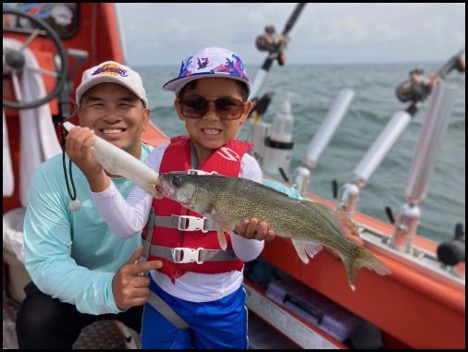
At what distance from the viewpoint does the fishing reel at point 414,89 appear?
117 inches

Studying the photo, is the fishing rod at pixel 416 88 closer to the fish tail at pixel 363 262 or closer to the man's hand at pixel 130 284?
the fish tail at pixel 363 262

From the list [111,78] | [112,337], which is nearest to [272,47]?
[111,78]

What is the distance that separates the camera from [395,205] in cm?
585

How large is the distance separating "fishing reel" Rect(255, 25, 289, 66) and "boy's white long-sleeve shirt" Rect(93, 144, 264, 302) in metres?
2.24

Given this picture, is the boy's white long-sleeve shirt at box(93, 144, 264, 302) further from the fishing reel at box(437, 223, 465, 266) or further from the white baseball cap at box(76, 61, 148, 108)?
the fishing reel at box(437, 223, 465, 266)

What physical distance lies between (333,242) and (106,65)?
1238 mm

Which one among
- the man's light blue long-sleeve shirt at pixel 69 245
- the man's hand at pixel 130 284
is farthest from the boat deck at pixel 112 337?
the man's hand at pixel 130 284

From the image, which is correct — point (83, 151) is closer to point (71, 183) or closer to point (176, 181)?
point (176, 181)

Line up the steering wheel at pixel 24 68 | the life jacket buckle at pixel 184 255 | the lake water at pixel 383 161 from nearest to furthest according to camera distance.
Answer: the life jacket buckle at pixel 184 255 < the steering wheel at pixel 24 68 < the lake water at pixel 383 161

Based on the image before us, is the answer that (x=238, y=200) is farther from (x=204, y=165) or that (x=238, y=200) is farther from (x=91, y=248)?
(x=91, y=248)

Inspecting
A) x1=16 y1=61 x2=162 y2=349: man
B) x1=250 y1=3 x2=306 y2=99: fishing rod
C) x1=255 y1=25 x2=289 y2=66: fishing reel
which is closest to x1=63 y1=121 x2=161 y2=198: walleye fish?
x1=16 y1=61 x2=162 y2=349: man

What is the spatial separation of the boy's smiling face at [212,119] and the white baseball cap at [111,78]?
0.20 metres

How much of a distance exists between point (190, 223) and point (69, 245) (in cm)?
61

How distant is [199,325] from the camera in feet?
5.98
